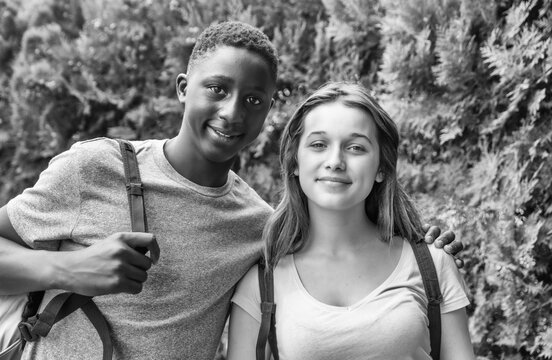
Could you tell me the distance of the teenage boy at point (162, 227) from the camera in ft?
7.39

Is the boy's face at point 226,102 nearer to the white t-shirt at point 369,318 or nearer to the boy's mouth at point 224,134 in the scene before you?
the boy's mouth at point 224,134

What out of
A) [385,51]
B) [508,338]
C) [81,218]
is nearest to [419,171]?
[385,51]

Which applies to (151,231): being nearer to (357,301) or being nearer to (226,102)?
(226,102)

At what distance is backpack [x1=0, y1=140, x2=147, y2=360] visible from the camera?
7.50 ft

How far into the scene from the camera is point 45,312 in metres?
2.28

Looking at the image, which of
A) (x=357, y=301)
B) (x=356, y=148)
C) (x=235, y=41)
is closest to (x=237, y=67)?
(x=235, y=41)

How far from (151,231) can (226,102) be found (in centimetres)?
57

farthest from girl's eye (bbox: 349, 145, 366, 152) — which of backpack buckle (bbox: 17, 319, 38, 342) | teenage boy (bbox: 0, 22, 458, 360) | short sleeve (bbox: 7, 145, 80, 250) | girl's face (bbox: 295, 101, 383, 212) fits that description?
backpack buckle (bbox: 17, 319, 38, 342)

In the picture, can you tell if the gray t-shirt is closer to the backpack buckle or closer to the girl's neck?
the backpack buckle

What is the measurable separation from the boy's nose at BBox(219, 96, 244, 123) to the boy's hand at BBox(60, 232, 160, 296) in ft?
1.97

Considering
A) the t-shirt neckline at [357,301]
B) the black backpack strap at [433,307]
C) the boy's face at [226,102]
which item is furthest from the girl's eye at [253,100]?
the black backpack strap at [433,307]

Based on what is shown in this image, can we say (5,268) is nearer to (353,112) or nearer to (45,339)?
(45,339)

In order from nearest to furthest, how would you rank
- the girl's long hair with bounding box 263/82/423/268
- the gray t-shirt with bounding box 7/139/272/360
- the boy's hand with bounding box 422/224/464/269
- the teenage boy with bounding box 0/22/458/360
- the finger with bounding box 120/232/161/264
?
the finger with bounding box 120/232/161/264
the teenage boy with bounding box 0/22/458/360
the gray t-shirt with bounding box 7/139/272/360
the boy's hand with bounding box 422/224/464/269
the girl's long hair with bounding box 263/82/423/268

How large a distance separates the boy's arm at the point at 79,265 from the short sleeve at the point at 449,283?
110 cm
